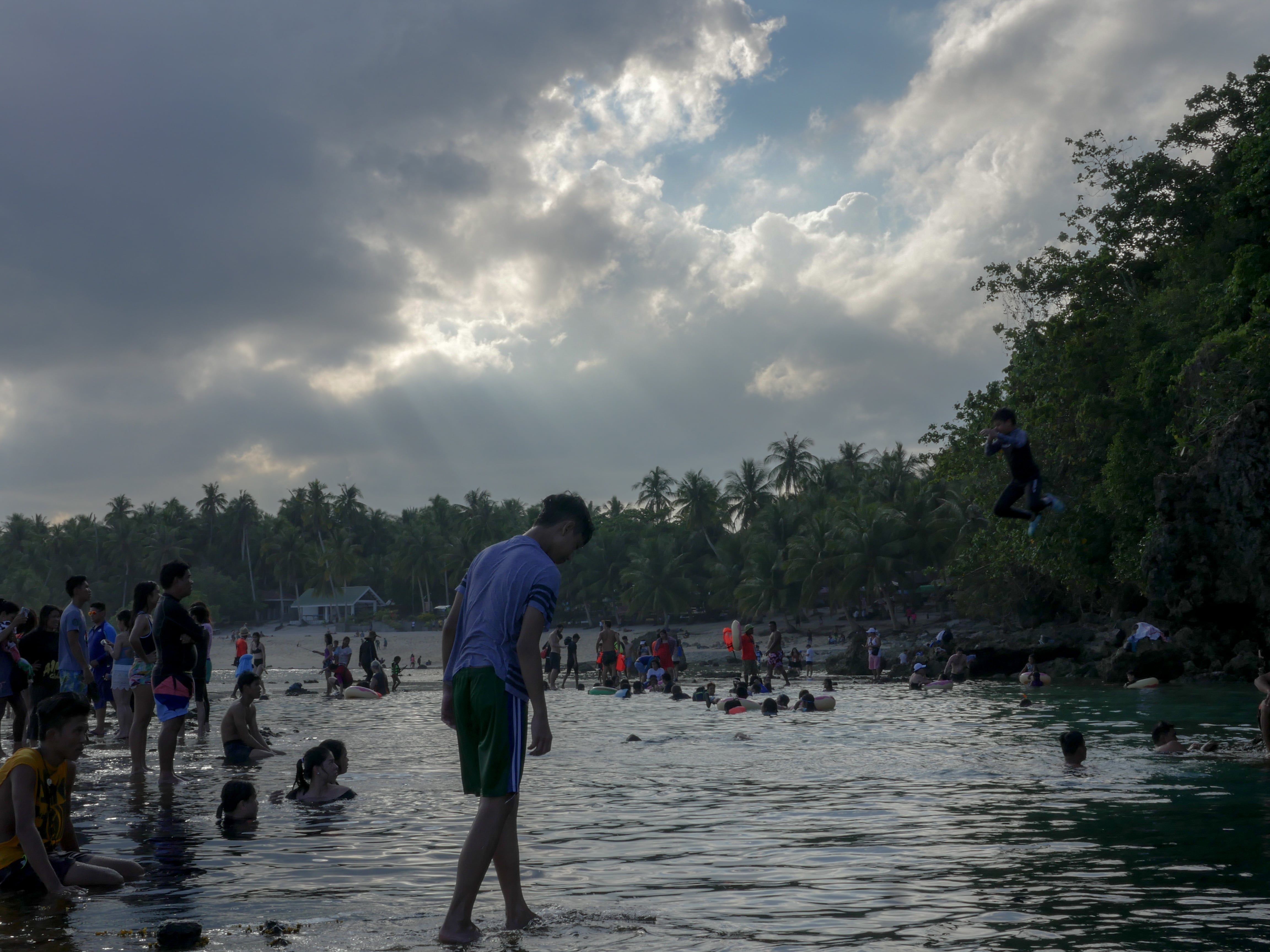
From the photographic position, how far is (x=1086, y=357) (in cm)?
3372

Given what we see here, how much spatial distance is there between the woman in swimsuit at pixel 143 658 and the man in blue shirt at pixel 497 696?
6.46 meters

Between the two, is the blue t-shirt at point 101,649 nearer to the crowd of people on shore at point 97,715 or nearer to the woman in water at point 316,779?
the crowd of people on shore at point 97,715

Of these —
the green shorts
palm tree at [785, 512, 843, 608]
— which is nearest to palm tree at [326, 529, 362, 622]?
palm tree at [785, 512, 843, 608]

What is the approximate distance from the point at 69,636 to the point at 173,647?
132 inches

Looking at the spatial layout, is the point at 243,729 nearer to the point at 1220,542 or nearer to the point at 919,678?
the point at 919,678

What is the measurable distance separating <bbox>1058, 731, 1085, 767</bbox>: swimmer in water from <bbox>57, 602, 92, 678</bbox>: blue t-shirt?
10823 millimetres

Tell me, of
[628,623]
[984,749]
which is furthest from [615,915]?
[628,623]

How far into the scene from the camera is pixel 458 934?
450cm

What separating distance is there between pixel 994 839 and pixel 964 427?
33.4 metres

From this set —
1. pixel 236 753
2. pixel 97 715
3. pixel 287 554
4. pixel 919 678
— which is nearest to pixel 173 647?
pixel 236 753

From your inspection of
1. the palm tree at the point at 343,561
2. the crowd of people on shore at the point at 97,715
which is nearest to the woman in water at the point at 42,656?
the crowd of people on shore at the point at 97,715

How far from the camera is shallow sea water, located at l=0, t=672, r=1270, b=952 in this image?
4.77 meters

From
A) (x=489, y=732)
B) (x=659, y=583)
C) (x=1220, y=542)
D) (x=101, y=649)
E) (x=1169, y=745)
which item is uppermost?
(x=659, y=583)

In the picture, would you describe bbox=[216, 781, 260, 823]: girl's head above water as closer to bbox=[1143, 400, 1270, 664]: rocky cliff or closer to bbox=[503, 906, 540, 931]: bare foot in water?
bbox=[503, 906, 540, 931]: bare foot in water
